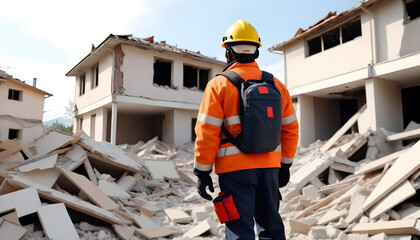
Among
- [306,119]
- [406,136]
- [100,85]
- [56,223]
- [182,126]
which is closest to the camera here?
[56,223]

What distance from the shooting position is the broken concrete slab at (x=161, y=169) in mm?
8883

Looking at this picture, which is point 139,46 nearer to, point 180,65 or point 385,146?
point 180,65

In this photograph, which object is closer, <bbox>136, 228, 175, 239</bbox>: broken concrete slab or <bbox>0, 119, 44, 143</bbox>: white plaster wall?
<bbox>136, 228, 175, 239</bbox>: broken concrete slab

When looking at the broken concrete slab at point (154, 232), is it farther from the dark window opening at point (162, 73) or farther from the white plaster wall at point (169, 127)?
the dark window opening at point (162, 73)

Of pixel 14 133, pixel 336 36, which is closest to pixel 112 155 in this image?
pixel 336 36

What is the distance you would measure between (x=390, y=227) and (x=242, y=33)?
3103 millimetres

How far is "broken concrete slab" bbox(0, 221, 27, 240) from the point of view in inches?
140

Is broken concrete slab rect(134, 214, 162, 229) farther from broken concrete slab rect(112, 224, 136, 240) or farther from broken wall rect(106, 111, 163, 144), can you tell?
broken wall rect(106, 111, 163, 144)

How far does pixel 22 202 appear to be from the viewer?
13.4 ft

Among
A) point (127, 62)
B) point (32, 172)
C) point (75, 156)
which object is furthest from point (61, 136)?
point (127, 62)

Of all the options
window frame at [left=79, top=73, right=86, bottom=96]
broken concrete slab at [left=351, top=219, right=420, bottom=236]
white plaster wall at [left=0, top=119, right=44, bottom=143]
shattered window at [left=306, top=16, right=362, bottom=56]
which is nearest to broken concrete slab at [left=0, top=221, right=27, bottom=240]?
broken concrete slab at [left=351, top=219, right=420, bottom=236]

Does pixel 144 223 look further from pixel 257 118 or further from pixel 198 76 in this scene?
pixel 198 76

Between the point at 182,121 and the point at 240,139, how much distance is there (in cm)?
1499

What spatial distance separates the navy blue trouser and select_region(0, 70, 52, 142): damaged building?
21.1 meters
